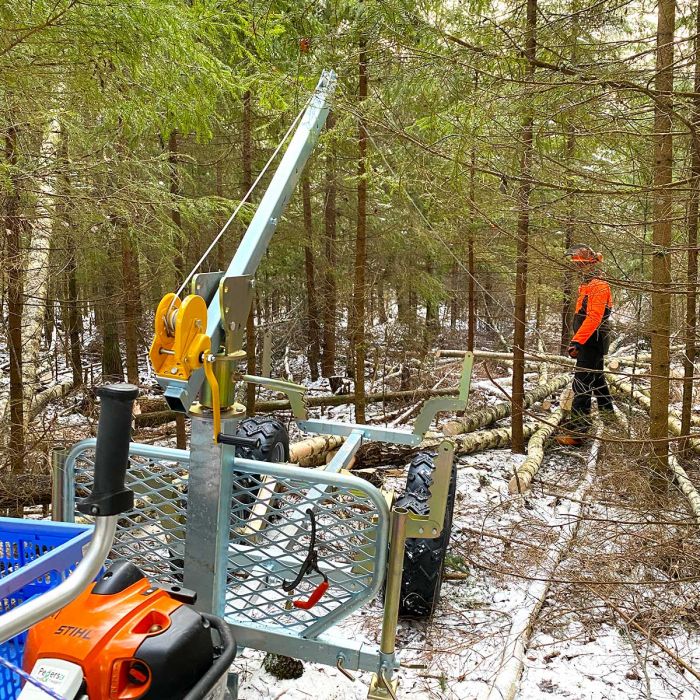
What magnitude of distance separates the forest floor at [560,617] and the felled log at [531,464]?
419mm

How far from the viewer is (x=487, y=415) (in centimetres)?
816

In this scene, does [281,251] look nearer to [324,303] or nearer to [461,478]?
[324,303]

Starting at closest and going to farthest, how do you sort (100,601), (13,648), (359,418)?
(100,601)
(13,648)
(359,418)

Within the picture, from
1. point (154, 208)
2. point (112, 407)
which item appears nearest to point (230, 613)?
point (112, 407)

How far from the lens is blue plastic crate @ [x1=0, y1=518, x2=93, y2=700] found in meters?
1.85

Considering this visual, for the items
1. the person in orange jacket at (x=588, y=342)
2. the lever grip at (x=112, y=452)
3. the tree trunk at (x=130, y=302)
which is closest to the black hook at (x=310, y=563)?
the lever grip at (x=112, y=452)

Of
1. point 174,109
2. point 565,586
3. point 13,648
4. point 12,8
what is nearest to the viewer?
point 13,648

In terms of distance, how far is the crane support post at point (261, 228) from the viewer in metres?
2.36

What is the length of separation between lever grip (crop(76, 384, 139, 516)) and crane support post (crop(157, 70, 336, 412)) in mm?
821

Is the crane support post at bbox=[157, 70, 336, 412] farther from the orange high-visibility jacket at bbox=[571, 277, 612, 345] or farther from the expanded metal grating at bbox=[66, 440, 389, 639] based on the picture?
the orange high-visibility jacket at bbox=[571, 277, 612, 345]

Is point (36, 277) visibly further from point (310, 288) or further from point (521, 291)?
point (310, 288)

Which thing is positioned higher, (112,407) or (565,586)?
(112,407)

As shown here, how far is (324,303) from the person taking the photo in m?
12.5

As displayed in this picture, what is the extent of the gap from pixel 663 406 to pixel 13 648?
16.6 feet
